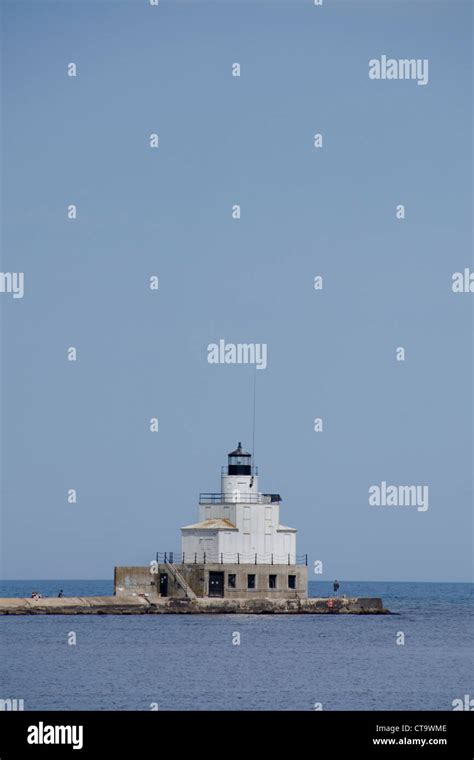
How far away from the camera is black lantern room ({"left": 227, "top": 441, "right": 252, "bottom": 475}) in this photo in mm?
88625

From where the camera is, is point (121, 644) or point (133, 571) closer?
point (121, 644)

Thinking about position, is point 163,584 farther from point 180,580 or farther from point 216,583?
point 216,583

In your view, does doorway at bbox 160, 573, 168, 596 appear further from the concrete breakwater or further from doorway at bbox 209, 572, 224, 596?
doorway at bbox 209, 572, 224, 596

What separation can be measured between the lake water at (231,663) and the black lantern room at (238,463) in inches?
280

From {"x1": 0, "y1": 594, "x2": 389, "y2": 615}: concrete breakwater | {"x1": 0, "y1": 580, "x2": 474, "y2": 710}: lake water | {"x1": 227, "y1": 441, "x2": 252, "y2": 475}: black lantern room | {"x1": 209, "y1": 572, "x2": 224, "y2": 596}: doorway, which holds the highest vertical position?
{"x1": 227, "y1": 441, "x2": 252, "y2": 475}: black lantern room

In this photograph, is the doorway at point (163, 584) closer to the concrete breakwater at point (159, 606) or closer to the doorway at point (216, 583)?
the concrete breakwater at point (159, 606)

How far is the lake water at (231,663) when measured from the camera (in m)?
54.2

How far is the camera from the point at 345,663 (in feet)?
217

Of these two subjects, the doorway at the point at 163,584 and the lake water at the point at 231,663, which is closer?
the lake water at the point at 231,663

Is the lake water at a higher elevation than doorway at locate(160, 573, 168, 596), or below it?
below

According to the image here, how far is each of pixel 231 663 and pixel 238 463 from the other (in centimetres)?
2476
